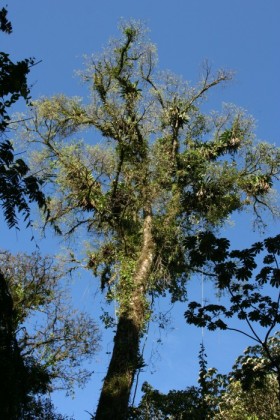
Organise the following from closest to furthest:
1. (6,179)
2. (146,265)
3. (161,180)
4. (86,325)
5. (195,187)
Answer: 1. (6,179)
2. (146,265)
3. (161,180)
4. (195,187)
5. (86,325)

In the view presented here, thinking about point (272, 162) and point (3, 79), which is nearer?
point (3, 79)

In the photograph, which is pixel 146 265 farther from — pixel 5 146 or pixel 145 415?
pixel 5 146

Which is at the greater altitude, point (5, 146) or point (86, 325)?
point (86, 325)

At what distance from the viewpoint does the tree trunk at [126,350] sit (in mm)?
9352

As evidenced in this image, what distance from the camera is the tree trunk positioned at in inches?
368

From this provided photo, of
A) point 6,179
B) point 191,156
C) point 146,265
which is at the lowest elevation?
point 6,179

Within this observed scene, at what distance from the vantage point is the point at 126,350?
10.4 metres

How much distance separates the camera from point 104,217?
14.9m

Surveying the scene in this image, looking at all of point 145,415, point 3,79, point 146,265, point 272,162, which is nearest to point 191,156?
point 272,162

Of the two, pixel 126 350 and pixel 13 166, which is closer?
pixel 13 166

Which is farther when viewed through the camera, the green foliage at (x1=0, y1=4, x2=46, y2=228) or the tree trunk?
the tree trunk

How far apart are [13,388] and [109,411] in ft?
18.2

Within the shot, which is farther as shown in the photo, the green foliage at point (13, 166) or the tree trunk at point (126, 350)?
the tree trunk at point (126, 350)

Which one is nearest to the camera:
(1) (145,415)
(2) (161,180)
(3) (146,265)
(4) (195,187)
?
(1) (145,415)
